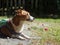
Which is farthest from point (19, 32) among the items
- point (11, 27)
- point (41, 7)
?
point (41, 7)

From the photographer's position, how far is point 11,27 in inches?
299

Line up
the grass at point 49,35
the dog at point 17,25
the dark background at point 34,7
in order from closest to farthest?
the grass at point 49,35
the dog at point 17,25
the dark background at point 34,7

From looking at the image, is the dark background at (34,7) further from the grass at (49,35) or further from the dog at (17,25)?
the dog at (17,25)

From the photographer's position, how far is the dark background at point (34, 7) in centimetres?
1358

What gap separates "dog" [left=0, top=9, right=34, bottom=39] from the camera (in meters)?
7.39

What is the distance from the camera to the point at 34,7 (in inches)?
579

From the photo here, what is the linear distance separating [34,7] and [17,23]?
24.0 feet

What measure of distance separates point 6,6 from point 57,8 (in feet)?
Answer: 9.22

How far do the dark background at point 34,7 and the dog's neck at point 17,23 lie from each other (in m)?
5.67

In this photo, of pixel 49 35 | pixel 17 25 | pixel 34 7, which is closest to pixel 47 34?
pixel 49 35

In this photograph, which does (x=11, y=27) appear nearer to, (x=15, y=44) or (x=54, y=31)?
(x=15, y=44)

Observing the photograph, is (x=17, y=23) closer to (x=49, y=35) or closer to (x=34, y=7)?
(x=49, y=35)

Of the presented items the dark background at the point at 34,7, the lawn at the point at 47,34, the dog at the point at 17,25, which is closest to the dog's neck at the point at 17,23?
the dog at the point at 17,25

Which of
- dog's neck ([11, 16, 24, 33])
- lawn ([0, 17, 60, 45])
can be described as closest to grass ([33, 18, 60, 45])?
lawn ([0, 17, 60, 45])
